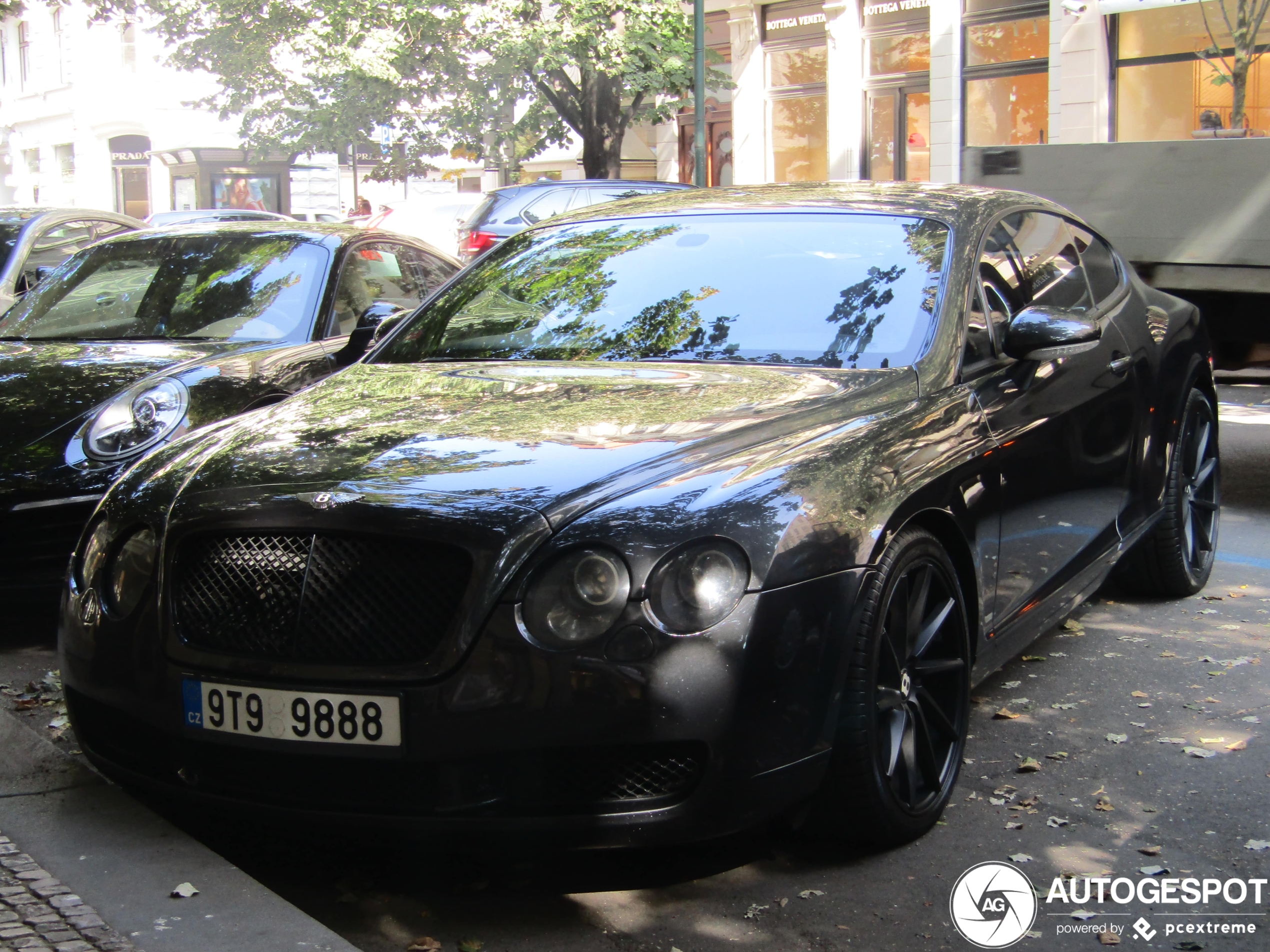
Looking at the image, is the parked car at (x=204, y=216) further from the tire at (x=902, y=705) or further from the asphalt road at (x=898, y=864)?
the tire at (x=902, y=705)

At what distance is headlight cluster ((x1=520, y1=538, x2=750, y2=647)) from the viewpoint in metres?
2.92

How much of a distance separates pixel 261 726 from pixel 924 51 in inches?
960

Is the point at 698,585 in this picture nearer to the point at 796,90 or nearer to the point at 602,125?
the point at 602,125

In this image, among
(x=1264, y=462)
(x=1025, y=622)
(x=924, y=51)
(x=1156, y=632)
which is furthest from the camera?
(x=924, y=51)

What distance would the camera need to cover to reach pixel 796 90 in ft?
93.2

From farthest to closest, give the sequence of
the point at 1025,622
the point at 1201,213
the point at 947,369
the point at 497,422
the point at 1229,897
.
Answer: the point at 1201,213 → the point at 1025,622 → the point at 947,369 → the point at 497,422 → the point at 1229,897

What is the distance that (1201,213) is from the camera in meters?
7.16

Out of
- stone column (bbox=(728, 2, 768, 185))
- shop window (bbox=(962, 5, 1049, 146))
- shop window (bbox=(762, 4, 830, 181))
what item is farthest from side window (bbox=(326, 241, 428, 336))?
stone column (bbox=(728, 2, 768, 185))

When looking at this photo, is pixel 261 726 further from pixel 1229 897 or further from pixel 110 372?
pixel 110 372

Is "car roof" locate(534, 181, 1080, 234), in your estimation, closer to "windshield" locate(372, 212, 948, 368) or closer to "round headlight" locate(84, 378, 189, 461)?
"windshield" locate(372, 212, 948, 368)

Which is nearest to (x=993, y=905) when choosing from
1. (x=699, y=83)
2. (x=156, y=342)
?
(x=156, y=342)

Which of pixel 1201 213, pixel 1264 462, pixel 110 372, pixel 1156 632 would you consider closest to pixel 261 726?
pixel 110 372

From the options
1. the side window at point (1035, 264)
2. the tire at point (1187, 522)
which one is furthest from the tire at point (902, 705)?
the tire at point (1187, 522)

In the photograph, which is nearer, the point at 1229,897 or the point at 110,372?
the point at 1229,897
